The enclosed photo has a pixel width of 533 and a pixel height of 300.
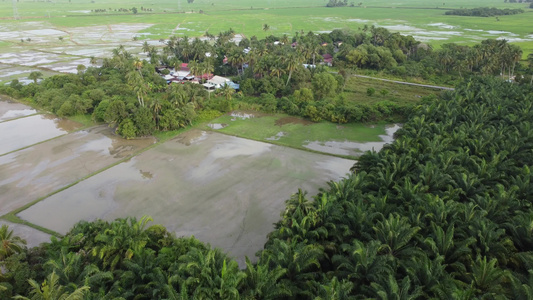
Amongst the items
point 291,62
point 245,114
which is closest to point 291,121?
point 245,114

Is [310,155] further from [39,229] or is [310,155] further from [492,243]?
[39,229]

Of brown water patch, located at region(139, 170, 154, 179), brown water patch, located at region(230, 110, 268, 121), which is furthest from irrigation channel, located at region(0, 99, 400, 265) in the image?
brown water patch, located at region(230, 110, 268, 121)

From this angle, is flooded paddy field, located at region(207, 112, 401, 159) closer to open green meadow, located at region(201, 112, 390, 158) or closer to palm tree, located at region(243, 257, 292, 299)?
open green meadow, located at region(201, 112, 390, 158)

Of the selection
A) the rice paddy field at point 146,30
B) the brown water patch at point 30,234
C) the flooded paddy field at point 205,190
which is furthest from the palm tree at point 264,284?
the rice paddy field at point 146,30

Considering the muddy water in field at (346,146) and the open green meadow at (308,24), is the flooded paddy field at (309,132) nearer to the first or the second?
the muddy water in field at (346,146)

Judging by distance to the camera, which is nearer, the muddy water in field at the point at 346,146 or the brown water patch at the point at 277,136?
the muddy water in field at the point at 346,146

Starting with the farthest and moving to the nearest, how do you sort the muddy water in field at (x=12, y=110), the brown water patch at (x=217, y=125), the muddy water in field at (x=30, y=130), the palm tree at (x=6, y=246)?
the muddy water in field at (x=12, y=110) → the brown water patch at (x=217, y=125) → the muddy water in field at (x=30, y=130) → the palm tree at (x=6, y=246)

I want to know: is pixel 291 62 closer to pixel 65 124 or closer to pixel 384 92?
pixel 384 92
